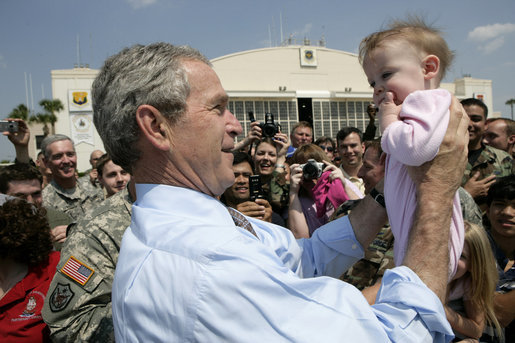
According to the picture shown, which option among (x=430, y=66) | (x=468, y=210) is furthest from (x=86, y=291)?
(x=468, y=210)

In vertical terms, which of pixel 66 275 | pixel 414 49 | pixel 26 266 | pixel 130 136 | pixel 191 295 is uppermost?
pixel 414 49

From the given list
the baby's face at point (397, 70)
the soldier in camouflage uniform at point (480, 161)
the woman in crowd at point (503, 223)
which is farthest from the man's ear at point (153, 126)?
the soldier in camouflage uniform at point (480, 161)

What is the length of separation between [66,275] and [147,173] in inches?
40.7

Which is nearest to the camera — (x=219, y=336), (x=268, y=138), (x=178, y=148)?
(x=219, y=336)

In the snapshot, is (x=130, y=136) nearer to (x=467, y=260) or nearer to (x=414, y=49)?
(x=414, y=49)

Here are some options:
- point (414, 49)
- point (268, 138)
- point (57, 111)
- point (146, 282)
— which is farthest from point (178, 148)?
point (57, 111)

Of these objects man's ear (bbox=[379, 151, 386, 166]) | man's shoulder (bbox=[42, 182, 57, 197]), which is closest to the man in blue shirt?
man's ear (bbox=[379, 151, 386, 166])

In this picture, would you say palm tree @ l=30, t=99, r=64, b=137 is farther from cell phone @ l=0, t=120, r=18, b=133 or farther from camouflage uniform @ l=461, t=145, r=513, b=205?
camouflage uniform @ l=461, t=145, r=513, b=205

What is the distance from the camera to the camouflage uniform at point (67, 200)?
4926 mm

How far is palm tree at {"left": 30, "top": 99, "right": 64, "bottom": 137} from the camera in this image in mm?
31625

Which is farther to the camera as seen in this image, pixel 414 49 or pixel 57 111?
pixel 57 111

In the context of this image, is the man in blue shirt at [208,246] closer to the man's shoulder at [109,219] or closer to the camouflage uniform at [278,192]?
the man's shoulder at [109,219]

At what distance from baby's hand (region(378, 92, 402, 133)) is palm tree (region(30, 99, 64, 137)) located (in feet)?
114

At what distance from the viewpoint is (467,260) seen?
2.48m
